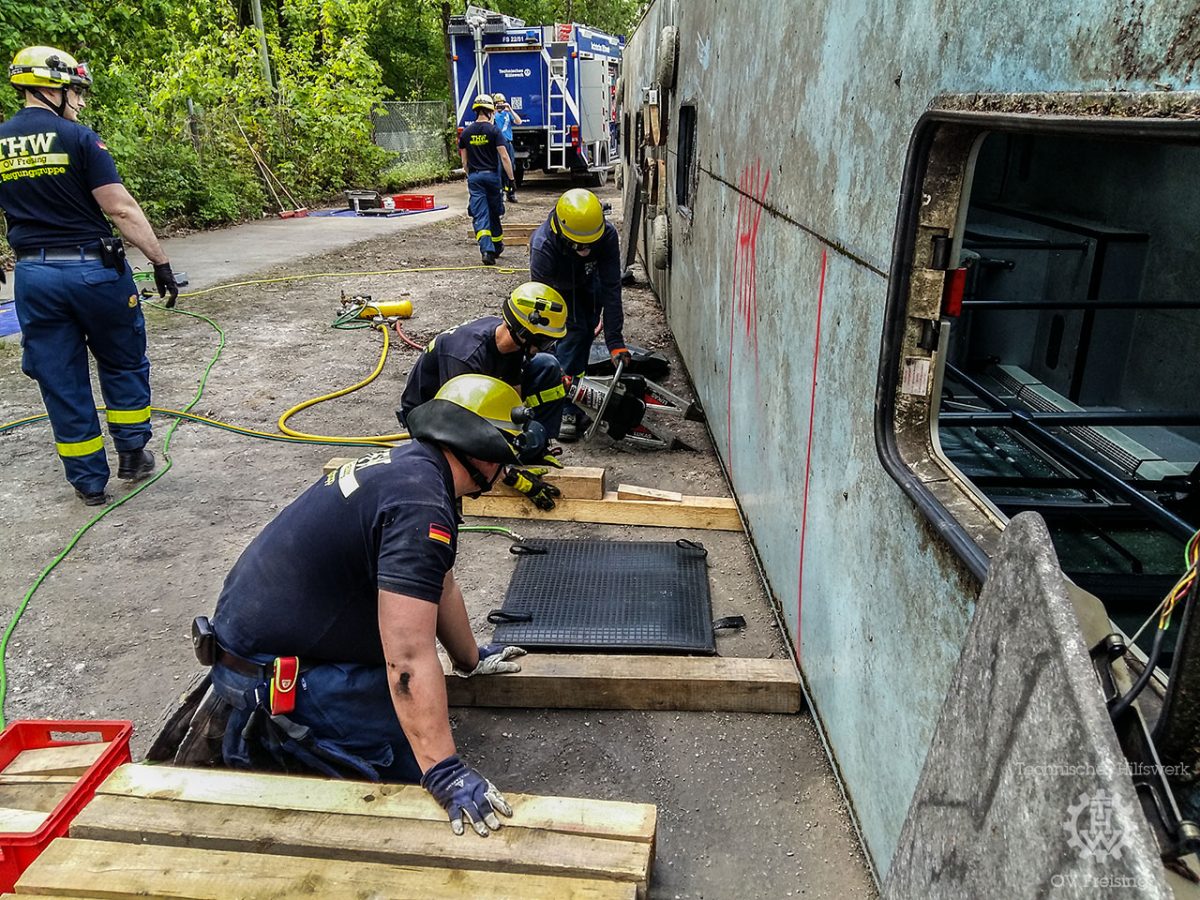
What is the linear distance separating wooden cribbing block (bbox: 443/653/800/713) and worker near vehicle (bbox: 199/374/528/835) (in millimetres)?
493

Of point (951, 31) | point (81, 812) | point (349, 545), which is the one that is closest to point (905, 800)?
point (349, 545)

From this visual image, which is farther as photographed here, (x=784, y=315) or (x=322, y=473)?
(x=322, y=473)

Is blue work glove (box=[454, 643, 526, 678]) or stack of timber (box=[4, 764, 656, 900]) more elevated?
stack of timber (box=[4, 764, 656, 900])

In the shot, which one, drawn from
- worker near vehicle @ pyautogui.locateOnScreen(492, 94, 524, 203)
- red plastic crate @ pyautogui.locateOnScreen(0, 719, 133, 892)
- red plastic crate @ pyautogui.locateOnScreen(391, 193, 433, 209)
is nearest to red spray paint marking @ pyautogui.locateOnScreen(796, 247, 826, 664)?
red plastic crate @ pyautogui.locateOnScreen(0, 719, 133, 892)

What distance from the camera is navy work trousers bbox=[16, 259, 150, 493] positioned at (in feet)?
14.3

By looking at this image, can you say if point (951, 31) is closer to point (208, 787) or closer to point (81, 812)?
point (208, 787)

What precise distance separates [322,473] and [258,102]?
1472cm

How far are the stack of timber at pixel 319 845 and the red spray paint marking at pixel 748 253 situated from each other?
2.34m

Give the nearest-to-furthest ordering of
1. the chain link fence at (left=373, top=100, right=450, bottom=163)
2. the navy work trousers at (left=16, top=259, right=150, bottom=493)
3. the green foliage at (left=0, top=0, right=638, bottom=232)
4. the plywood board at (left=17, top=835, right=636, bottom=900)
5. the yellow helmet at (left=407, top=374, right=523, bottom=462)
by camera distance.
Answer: the plywood board at (left=17, top=835, right=636, bottom=900) → the yellow helmet at (left=407, top=374, right=523, bottom=462) → the navy work trousers at (left=16, top=259, right=150, bottom=493) → the green foliage at (left=0, top=0, right=638, bottom=232) → the chain link fence at (left=373, top=100, right=450, bottom=163)

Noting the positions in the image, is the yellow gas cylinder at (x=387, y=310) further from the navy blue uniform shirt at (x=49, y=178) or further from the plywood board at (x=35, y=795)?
the plywood board at (x=35, y=795)

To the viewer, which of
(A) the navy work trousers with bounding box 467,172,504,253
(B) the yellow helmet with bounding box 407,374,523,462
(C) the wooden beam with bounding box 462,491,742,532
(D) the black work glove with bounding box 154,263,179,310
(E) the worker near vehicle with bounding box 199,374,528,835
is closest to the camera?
(E) the worker near vehicle with bounding box 199,374,528,835

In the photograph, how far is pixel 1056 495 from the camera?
3699 millimetres

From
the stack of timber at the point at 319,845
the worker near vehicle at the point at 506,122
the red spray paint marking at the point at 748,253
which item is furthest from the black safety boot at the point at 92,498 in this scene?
the worker near vehicle at the point at 506,122

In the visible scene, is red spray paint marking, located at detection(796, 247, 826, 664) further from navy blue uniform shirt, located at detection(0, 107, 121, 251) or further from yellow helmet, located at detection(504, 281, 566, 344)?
navy blue uniform shirt, located at detection(0, 107, 121, 251)
